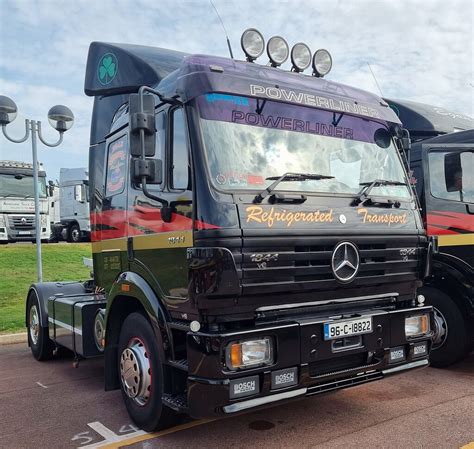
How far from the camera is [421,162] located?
233 inches

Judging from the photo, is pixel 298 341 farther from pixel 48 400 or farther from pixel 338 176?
pixel 48 400

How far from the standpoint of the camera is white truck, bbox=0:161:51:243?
17.3 metres

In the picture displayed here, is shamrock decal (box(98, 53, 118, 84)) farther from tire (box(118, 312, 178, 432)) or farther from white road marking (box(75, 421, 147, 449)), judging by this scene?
white road marking (box(75, 421, 147, 449))

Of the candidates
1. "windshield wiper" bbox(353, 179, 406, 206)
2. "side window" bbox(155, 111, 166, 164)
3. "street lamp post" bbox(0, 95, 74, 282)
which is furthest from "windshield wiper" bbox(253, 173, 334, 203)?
"street lamp post" bbox(0, 95, 74, 282)

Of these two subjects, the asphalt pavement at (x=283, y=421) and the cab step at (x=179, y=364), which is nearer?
the cab step at (x=179, y=364)

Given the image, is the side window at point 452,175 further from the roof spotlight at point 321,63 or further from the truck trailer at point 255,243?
the roof spotlight at point 321,63

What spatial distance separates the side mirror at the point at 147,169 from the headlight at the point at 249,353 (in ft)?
4.25

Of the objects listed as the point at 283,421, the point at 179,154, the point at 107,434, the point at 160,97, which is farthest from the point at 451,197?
the point at 107,434

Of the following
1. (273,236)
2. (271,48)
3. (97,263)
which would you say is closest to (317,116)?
(271,48)

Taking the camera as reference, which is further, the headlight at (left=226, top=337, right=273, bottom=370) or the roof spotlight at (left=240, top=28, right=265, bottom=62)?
the roof spotlight at (left=240, top=28, right=265, bottom=62)

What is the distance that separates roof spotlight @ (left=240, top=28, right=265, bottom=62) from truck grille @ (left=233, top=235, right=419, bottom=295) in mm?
1700

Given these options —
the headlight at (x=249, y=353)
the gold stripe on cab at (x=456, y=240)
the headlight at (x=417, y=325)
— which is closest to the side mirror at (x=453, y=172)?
the gold stripe on cab at (x=456, y=240)

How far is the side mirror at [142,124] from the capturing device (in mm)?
3537

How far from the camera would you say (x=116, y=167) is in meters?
4.73
